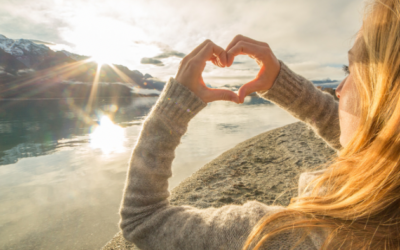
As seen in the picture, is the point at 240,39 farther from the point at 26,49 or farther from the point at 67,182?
the point at 26,49

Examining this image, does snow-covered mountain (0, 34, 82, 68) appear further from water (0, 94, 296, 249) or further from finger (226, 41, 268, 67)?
finger (226, 41, 268, 67)

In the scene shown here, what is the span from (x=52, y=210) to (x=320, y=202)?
5.08 metres

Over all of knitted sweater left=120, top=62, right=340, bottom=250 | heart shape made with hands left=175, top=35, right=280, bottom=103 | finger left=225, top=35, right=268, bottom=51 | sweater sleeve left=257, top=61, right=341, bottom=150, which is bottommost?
knitted sweater left=120, top=62, right=340, bottom=250

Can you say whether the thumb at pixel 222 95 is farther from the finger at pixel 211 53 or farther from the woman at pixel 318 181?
the finger at pixel 211 53

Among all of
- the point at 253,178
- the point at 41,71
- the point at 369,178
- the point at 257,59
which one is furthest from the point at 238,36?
the point at 41,71

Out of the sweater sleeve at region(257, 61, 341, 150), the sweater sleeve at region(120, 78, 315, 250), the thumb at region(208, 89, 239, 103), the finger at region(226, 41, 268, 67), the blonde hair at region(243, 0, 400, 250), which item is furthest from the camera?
the sweater sleeve at region(257, 61, 341, 150)

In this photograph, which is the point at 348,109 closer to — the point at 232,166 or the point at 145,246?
the point at 145,246

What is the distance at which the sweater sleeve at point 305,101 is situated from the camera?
1.57 m

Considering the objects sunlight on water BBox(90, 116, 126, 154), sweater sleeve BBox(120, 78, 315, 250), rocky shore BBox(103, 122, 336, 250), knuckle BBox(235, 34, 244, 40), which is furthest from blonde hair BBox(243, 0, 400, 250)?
sunlight on water BBox(90, 116, 126, 154)

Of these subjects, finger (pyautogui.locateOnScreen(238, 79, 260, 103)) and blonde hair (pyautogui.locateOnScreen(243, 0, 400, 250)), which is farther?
finger (pyautogui.locateOnScreen(238, 79, 260, 103))

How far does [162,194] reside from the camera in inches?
43.9

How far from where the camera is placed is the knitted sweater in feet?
2.55

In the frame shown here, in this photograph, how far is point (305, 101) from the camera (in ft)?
5.35

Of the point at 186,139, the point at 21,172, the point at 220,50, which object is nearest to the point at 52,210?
the point at 21,172
